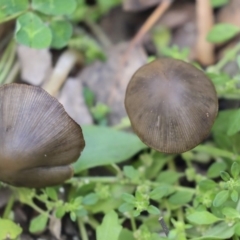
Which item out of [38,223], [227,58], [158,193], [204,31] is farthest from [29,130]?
[204,31]

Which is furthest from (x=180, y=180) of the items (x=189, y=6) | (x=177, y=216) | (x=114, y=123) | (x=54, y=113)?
(x=189, y=6)

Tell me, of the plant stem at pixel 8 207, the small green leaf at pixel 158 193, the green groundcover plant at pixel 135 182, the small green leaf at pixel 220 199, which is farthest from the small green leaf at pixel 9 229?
the small green leaf at pixel 220 199

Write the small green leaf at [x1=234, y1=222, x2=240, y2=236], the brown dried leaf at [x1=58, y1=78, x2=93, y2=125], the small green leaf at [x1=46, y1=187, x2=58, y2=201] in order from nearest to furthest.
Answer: the small green leaf at [x1=234, y1=222, x2=240, y2=236]
the small green leaf at [x1=46, y1=187, x2=58, y2=201]
the brown dried leaf at [x1=58, y1=78, x2=93, y2=125]

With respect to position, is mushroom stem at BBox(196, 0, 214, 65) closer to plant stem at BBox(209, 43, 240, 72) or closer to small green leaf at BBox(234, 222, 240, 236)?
plant stem at BBox(209, 43, 240, 72)

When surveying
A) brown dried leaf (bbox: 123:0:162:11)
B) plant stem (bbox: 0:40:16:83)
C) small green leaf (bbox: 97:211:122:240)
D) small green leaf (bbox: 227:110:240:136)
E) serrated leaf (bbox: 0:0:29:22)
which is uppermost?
serrated leaf (bbox: 0:0:29:22)

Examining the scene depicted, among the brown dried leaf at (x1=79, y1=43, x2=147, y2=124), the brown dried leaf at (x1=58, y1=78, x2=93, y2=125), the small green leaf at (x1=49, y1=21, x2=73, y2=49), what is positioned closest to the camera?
the small green leaf at (x1=49, y1=21, x2=73, y2=49)

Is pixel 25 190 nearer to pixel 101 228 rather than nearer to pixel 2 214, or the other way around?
pixel 2 214

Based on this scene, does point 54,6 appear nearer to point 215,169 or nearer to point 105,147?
point 105,147

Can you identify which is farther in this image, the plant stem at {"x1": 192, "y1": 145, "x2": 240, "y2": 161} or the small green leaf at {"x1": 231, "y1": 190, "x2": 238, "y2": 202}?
the plant stem at {"x1": 192, "y1": 145, "x2": 240, "y2": 161}

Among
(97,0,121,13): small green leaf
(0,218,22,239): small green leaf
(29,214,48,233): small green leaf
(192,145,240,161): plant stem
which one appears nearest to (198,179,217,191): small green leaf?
(192,145,240,161): plant stem
